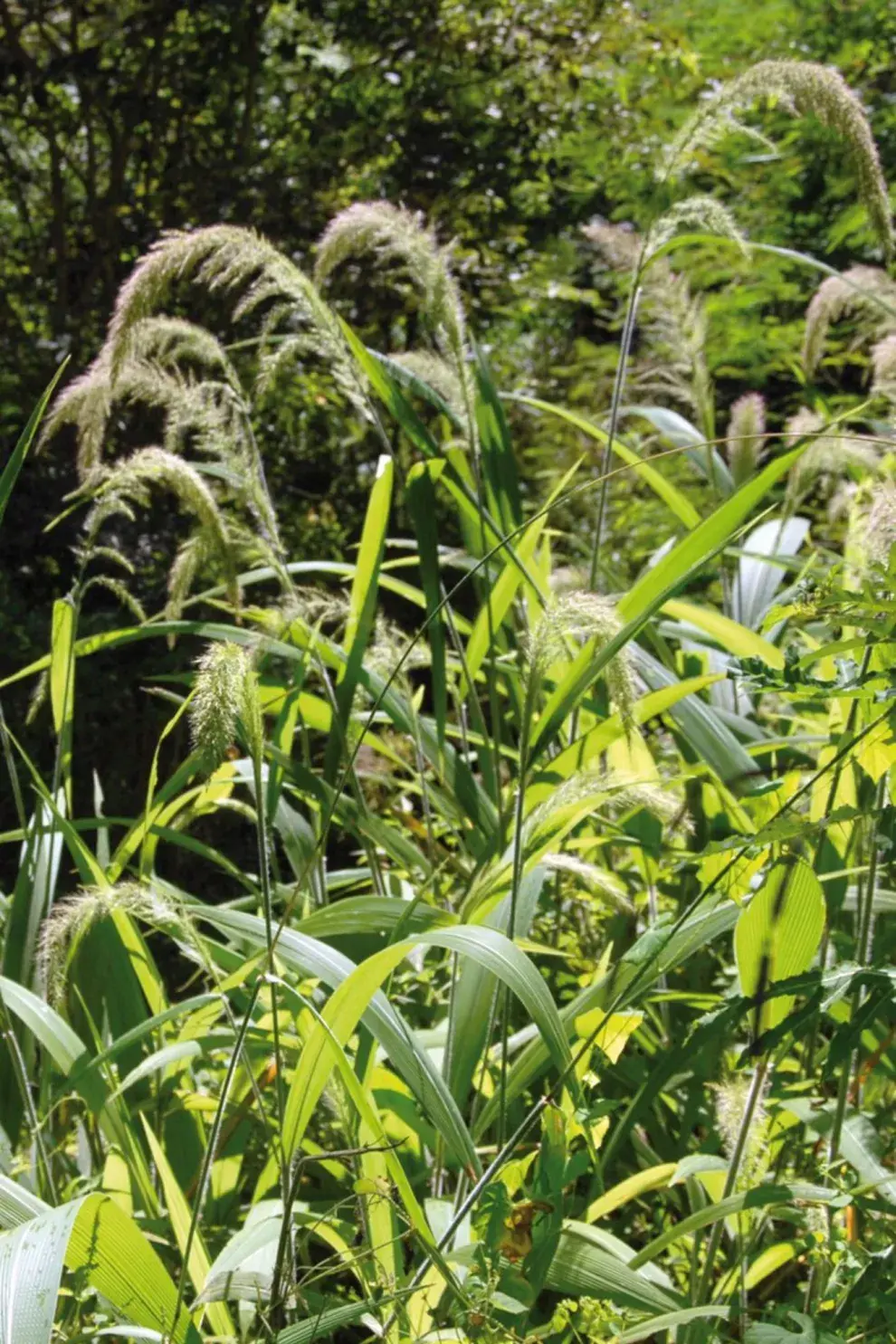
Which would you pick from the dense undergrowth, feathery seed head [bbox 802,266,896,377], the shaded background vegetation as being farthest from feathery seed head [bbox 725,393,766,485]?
the shaded background vegetation

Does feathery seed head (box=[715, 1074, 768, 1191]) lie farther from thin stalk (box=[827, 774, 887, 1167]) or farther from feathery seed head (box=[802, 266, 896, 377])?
feathery seed head (box=[802, 266, 896, 377])

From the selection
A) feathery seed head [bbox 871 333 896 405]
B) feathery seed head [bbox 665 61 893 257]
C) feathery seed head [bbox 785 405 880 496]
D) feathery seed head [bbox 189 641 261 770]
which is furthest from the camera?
feathery seed head [bbox 785 405 880 496]

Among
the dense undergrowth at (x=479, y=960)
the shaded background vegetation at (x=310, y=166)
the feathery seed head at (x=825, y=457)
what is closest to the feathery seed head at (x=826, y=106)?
the dense undergrowth at (x=479, y=960)

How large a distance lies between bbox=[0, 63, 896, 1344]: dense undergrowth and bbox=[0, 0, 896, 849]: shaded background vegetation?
2.23 metres

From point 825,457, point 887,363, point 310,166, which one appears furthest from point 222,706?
point 310,166

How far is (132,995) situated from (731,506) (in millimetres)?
721

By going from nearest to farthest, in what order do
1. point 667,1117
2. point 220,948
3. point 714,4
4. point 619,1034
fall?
1. point 619,1034
2. point 220,948
3. point 667,1117
4. point 714,4

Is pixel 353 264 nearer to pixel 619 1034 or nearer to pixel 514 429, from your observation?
pixel 514 429

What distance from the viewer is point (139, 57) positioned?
164 inches

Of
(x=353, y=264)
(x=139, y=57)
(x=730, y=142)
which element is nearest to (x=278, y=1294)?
(x=353, y=264)

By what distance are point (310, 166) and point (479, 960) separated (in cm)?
386

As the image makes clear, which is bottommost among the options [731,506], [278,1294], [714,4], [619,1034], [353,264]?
[278,1294]

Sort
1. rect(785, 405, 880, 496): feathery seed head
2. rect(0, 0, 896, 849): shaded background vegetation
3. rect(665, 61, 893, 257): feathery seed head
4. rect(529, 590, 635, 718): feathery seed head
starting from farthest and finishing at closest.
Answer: rect(0, 0, 896, 849): shaded background vegetation
rect(785, 405, 880, 496): feathery seed head
rect(665, 61, 893, 257): feathery seed head
rect(529, 590, 635, 718): feathery seed head

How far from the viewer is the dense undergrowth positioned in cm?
90
